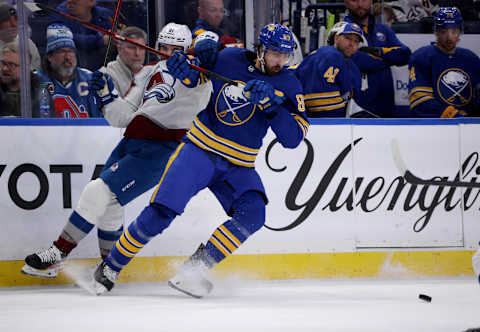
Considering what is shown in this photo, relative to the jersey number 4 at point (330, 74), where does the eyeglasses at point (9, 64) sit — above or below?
above

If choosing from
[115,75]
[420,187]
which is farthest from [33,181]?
[420,187]

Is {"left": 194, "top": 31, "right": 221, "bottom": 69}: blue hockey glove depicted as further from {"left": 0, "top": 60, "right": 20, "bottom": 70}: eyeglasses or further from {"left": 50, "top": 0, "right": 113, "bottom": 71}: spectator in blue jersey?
{"left": 0, "top": 60, "right": 20, "bottom": 70}: eyeglasses

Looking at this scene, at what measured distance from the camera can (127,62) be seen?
4.76 m

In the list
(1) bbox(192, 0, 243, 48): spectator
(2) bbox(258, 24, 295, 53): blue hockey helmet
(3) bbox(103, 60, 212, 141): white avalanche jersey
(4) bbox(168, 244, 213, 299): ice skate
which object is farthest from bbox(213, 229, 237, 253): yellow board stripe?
(1) bbox(192, 0, 243, 48): spectator

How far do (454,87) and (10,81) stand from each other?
303 centimetres

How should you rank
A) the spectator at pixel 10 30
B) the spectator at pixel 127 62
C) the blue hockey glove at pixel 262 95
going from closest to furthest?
1. the blue hockey glove at pixel 262 95
2. the spectator at pixel 10 30
3. the spectator at pixel 127 62

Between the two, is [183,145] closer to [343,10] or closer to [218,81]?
[218,81]

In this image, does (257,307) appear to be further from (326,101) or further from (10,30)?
(10,30)

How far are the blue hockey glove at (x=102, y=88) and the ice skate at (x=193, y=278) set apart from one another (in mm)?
1051

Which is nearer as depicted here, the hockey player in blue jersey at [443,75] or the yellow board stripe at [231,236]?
the yellow board stripe at [231,236]

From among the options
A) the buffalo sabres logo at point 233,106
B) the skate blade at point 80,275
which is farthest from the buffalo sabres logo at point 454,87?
the skate blade at point 80,275

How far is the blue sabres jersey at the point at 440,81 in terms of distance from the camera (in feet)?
16.9

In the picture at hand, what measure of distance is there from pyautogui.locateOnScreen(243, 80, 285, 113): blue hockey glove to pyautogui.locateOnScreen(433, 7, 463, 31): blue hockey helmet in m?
2.05

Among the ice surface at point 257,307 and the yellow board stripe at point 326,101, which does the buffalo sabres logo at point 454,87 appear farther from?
the ice surface at point 257,307
